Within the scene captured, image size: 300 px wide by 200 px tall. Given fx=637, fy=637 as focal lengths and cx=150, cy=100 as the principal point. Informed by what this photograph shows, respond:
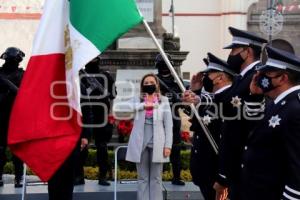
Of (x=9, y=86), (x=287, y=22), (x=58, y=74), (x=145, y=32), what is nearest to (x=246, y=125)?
(x=58, y=74)

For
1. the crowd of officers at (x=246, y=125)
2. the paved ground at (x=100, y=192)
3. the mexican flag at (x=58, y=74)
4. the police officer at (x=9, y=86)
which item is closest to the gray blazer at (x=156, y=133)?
the crowd of officers at (x=246, y=125)

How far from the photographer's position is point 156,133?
26.6ft

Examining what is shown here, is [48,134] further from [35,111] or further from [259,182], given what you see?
[259,182]

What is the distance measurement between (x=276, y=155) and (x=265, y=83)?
0.50 m

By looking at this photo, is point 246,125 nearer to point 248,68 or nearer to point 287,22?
point 248,68

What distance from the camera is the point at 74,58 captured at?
219 inches

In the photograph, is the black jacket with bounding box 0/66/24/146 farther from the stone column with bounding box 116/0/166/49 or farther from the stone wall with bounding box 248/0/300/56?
the stone wall with bounding box 248/0/300/56

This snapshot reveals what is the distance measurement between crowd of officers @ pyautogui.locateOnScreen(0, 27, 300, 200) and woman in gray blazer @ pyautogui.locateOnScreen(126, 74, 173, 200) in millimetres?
626

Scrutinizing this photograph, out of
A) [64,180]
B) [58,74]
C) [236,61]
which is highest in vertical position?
[236,61]

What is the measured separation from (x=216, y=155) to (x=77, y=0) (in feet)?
6.89

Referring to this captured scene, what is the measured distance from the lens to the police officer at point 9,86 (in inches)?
353

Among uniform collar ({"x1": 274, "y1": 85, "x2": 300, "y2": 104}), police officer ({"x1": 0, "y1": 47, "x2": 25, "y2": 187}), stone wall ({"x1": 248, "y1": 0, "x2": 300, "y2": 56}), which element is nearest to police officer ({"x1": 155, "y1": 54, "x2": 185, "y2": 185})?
police officer ({"x1": 0, "y1": 47, "x2": 25, "y2": 187})

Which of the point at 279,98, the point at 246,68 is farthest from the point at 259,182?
the point at 246,68

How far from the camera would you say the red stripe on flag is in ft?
18.4
